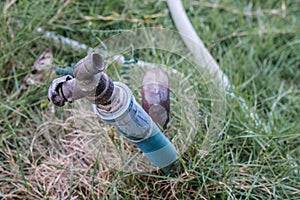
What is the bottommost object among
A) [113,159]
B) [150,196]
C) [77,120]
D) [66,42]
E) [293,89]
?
[293,89]

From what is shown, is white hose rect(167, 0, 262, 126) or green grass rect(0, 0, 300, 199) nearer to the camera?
green grass rect(0, 0, 300, 199)

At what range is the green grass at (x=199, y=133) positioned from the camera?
4.54 feet

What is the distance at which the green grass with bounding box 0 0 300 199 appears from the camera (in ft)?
4.54

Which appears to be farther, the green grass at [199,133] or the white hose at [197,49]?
the white hose at [197,49]

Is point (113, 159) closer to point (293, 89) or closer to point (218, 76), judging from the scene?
point (218, 76)

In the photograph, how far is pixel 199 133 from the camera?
1.41m

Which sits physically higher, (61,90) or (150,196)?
(61,90)

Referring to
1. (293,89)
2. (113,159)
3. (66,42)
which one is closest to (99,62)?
(113,159)

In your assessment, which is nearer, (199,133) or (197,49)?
(199,133)

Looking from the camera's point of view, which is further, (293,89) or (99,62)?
(293,89)

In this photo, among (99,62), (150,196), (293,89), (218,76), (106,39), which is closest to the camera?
(99,62)

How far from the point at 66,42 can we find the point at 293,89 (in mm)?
838

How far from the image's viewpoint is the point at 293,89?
1.88 m

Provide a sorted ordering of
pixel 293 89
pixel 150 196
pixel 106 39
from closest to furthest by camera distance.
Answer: pixel 150 196 → pixel 106 39 → pixel 293 89
